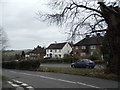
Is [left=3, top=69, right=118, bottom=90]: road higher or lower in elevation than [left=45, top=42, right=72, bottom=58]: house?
lower

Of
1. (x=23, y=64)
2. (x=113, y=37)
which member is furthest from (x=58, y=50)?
(x=113, y=37)

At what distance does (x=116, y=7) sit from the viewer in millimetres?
17156

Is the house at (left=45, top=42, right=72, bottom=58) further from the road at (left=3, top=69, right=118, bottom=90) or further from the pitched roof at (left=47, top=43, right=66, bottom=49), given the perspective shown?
the road at (left=3, top=69, right=118, bottom=90)

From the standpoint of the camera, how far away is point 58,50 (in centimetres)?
9825

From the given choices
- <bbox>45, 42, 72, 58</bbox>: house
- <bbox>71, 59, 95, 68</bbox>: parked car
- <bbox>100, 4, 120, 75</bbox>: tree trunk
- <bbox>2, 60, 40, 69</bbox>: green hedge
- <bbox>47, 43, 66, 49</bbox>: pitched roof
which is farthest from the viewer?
<bbox>47, 43, 66, 49</bbox>: pitched roof

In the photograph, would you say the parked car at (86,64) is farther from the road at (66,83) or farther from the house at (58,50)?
the house at (58,50)

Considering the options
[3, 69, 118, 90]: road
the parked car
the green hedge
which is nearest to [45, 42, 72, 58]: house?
the green hedge

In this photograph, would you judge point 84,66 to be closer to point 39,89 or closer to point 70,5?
point 70,5

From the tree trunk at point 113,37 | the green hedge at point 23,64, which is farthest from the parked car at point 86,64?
the tree trunk at point 113,37

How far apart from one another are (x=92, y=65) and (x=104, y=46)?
9738 mm

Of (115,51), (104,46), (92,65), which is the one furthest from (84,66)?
(115,51)

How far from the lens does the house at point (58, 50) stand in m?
97.0

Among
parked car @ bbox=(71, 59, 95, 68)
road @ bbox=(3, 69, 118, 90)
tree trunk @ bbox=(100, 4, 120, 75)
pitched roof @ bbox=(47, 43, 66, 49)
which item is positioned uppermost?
pitched roof @ bbox=(47, 43, 66, 49)

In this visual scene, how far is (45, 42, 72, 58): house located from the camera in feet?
318
